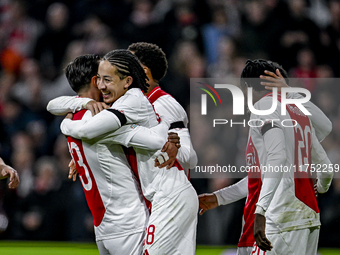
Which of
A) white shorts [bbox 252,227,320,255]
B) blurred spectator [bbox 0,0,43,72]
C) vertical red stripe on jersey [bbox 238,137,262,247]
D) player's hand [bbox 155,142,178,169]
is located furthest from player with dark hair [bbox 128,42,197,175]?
blurred spectator [bbox 0,0,43,72]

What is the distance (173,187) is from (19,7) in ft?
21.9

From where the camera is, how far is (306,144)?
9.28 ft

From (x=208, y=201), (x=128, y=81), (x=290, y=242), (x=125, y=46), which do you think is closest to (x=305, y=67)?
(x=125, y=46)

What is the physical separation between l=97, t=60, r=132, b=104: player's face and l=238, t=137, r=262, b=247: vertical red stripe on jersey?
90 cm

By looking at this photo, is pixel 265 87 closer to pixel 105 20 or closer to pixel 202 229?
pixel 202 229

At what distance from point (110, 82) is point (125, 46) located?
4.86 m

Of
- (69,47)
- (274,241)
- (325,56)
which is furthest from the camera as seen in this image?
(69,47)

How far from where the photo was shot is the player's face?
8.66 ft

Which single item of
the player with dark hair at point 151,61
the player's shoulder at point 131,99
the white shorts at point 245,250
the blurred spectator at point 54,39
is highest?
the blurred spectator at point 54,39

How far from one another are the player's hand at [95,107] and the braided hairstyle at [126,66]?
0.20 m

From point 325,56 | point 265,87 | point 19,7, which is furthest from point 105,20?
point 265,87

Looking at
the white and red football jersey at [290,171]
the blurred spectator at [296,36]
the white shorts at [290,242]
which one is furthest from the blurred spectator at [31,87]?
the white shorts at [290,242]

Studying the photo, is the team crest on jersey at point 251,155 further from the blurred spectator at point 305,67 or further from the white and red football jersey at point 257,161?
the blurred spectator at point 305,67

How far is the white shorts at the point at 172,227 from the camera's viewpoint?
2441 mm
